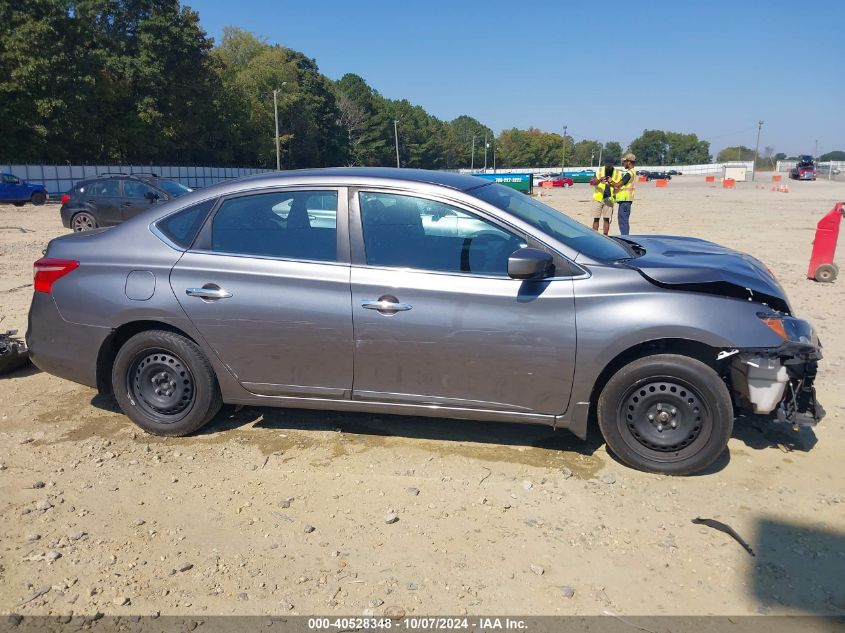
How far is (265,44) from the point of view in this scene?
8312 cm

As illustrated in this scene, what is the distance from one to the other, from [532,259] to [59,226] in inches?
789

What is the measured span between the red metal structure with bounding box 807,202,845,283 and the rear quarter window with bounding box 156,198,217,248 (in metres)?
8.70

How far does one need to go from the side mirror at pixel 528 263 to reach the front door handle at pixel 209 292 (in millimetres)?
1831

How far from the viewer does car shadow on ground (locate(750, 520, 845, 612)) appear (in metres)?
2.85

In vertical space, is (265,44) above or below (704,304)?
above

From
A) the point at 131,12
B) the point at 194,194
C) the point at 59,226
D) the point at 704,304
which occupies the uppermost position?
the point at 131,12

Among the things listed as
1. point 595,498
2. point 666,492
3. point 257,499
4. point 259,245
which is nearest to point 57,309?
point 259,245

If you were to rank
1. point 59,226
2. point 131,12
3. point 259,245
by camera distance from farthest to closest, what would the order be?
point 131,12 → point 59,226 → point 259,245

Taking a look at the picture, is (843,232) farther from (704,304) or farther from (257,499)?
(257,499)

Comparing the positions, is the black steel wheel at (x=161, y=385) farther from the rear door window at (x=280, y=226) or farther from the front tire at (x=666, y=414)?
the front tire at (x=666, y=414)

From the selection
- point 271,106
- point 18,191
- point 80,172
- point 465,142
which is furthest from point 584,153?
point 18,191

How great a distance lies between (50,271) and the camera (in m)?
4.59

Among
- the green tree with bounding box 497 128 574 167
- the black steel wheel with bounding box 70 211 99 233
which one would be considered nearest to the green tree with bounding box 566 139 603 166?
the green tree with bounding box 497 128 574 167

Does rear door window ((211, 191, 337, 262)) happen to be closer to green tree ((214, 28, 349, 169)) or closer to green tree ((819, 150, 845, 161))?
green tree ((214, 28, 349, 169))
